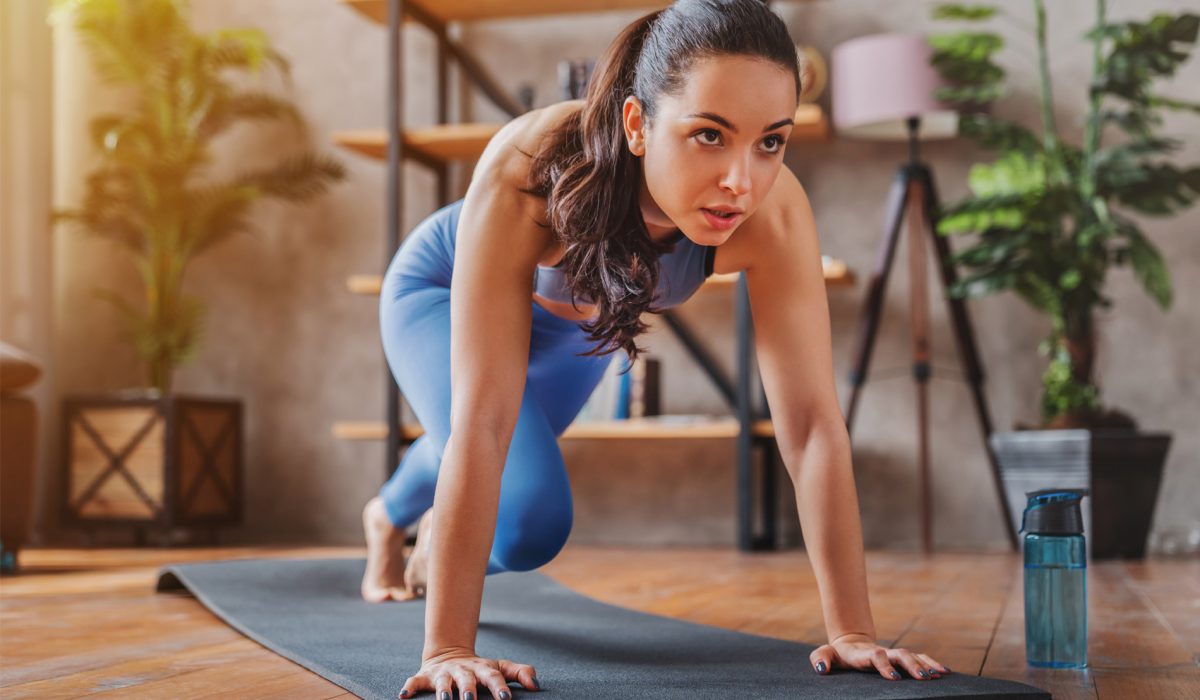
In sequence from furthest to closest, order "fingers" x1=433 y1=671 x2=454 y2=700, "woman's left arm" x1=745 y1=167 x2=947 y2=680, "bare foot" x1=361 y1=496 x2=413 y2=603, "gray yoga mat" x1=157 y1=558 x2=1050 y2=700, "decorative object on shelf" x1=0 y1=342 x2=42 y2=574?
"decorative object on shelf" x1=0 y1=342 x2=42 y2=574 < "bare foot" x1=361 y1=496 x2=413 y2=603 < "woman's left arm" x1=745 y1=167 x2=947 y2=680 < "gray yoga mat" x1=157 y1=558 x2=1050 y2=700 < "fingers" x1=433 y1=671 x2=454 y2=700

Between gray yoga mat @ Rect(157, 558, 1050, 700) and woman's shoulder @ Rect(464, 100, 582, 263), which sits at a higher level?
woman's shoulder @ Rect(464, 100, 582, 263)

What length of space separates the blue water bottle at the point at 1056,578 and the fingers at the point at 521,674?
621mm

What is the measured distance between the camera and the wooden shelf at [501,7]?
382 cm

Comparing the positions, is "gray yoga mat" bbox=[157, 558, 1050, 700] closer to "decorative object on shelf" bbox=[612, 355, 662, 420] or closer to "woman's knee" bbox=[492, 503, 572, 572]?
"woman's knee" bbox=[492, 503, 572, 572]

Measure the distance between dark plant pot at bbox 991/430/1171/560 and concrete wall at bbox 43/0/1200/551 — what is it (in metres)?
0.47

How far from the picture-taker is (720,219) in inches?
51.2

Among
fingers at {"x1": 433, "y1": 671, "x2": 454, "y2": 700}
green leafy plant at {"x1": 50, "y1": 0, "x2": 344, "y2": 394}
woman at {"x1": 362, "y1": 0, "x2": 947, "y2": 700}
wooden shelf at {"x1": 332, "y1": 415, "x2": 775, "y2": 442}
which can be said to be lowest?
fingers at {"x1": 433, "y1": 671, "x2": 454, "y2": 700}

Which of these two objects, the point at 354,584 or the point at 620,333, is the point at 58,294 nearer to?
the point at 354,584

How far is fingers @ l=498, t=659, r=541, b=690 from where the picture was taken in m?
1.29

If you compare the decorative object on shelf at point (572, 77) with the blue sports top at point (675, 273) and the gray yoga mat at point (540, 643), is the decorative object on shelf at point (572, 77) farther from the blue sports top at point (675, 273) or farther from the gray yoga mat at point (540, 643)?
the blue sports top at point (675, 273)

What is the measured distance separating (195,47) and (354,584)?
91.1 inches

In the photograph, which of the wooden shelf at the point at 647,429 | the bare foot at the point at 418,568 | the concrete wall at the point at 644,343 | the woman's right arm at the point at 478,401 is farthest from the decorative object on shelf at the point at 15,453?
the woman's right arm at the point at 478,401

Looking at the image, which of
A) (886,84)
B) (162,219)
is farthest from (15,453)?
(886,84)

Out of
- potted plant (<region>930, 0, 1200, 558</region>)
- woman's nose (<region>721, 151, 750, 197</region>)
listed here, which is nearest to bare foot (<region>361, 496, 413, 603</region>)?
woman's nose (<region>721, 151, 750, 197</region>)
